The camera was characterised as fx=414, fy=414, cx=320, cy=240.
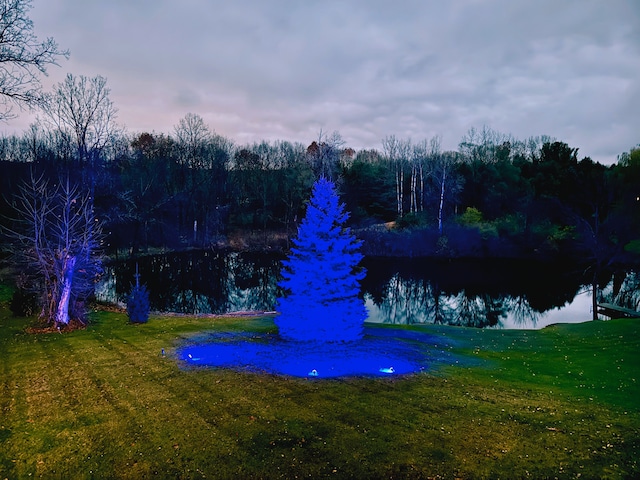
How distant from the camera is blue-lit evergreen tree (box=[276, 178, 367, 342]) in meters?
15.3

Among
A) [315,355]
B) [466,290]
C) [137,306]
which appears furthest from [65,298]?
[466,290]

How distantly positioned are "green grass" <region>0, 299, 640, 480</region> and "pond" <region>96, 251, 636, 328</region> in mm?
15979

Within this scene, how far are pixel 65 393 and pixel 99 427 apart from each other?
7.97 ft

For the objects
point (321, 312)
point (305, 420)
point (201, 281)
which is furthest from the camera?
point (201, 281)

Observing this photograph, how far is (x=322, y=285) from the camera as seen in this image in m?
15.4

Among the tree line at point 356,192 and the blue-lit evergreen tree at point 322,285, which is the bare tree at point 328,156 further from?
the blue-lit evergreen tree at point 322,285

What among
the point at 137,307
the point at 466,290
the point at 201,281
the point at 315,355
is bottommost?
the point at 315,355

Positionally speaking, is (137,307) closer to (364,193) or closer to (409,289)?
(409,289)

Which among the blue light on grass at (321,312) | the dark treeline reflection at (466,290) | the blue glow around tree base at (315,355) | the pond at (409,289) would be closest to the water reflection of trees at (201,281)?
the pond at (409,289)

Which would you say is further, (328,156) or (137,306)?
(328,156)

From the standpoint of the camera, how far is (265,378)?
37.7ft

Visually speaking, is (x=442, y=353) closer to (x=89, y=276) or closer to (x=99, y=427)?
(x=99, y=427)

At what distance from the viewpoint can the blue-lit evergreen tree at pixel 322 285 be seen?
15.3 m

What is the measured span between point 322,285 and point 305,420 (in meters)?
6.74
